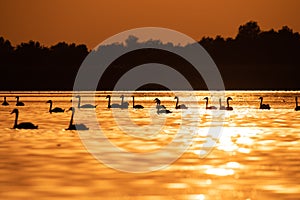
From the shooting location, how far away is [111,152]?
2488 centimetres

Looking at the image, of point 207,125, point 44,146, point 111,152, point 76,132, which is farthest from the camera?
point 207,125

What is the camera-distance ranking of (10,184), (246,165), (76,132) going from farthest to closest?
1. (76,132)
2. (246,165)
3. (10,184)

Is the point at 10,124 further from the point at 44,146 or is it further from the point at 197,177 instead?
the point at 197,177

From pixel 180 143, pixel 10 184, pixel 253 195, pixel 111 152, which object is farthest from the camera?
pixel 180 143

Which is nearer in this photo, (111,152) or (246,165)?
(246,165)

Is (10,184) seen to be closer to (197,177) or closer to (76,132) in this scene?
(197,177)

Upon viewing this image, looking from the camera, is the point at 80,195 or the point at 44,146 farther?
the point at 44,146

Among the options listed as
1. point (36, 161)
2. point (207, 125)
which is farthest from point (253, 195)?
point (207, 125)

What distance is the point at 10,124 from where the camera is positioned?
39.4 metres

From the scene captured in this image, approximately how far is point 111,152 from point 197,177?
6.49 m

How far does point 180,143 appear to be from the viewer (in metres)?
28.6

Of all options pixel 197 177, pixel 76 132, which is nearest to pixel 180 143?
pixel 76 132

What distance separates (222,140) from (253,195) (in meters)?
13.9

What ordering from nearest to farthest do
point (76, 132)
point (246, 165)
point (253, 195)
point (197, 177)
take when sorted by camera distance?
1. point (253, 195)
2. point (197, 177)
3. point (246, 165)
4. point (76, 132)
